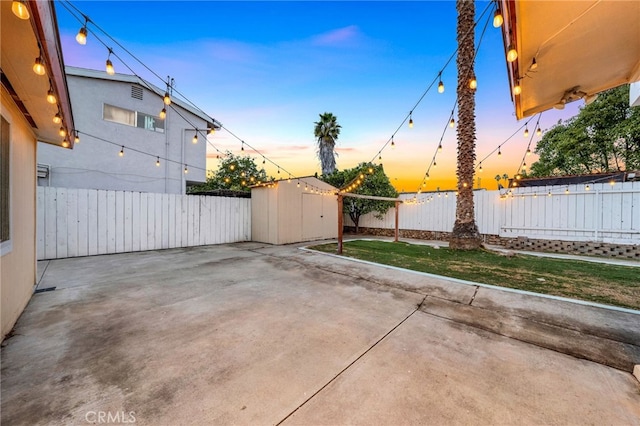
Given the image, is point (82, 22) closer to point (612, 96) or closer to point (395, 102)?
point (395, 102)

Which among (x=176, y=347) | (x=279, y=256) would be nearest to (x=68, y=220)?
(x=279, y=256)

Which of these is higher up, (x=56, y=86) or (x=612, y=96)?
(x=612, y=96)

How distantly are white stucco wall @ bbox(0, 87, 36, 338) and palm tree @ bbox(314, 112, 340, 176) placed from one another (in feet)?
44.7

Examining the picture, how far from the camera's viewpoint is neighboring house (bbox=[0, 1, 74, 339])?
172 centimetres

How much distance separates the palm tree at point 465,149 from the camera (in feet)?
23.9

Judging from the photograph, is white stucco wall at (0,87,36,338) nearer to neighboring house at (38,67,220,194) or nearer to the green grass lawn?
neighboring house at (38,67,220,194)

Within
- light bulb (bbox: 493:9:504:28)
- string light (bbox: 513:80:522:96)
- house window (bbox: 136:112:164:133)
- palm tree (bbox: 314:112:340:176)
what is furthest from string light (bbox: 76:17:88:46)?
palm tree (bbox: 314:112:340:176)

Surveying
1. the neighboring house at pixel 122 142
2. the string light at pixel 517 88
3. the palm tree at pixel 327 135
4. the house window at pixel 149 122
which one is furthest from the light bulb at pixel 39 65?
the palm tree at pixel 327 135

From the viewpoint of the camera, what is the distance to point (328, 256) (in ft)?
21.7

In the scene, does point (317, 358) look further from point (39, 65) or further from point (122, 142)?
point (122, 142)

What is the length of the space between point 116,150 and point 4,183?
8.03 m

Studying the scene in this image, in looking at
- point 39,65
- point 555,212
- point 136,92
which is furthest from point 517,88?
point 136,92

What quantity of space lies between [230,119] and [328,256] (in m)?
7.64

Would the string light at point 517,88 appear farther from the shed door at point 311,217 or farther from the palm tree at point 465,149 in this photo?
the shed door at point 311,217
